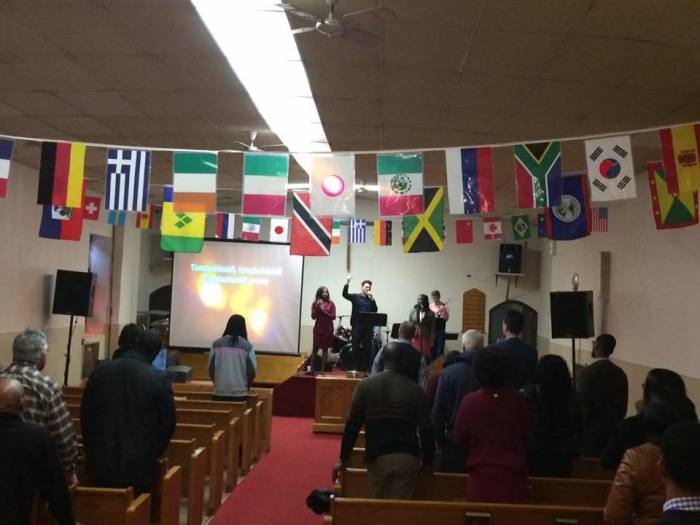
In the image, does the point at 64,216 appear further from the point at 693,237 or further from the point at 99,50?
the point at 693,237

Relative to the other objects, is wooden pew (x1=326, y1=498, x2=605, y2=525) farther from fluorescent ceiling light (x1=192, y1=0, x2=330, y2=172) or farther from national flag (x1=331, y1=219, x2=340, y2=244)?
national flag (x1=331, y1=219, x2=340, y2=244)

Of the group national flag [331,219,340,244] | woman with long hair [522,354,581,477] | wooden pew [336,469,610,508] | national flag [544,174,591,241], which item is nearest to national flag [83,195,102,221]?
national flag [331,219,340,244]

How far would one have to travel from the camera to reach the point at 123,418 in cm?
417

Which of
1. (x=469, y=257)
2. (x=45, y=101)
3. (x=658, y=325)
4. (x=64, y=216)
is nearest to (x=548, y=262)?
(x=469, y=257)

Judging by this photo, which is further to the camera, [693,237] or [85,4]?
[693,237]

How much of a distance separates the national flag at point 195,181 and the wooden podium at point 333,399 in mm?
4223

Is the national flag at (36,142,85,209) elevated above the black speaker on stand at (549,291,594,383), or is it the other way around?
the national flag at (36,142,85,209)

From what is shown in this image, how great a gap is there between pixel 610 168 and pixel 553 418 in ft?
7.20

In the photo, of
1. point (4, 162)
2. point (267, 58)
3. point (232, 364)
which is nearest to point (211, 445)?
point (232, 364)

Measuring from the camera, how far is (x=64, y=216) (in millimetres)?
9250

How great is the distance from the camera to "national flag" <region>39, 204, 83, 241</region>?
29.8ft

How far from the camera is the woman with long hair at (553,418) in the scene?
172 inches

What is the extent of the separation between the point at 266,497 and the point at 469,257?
34.9 ft

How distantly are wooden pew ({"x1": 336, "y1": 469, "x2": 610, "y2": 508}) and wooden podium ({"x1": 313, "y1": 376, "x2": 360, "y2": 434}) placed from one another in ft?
19.2
